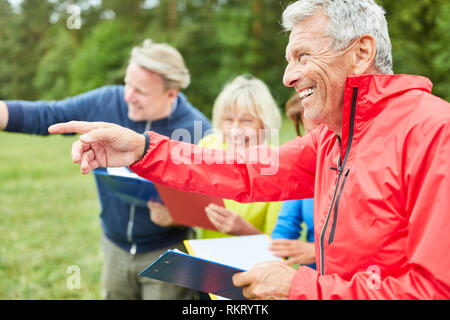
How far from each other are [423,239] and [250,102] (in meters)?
1.88

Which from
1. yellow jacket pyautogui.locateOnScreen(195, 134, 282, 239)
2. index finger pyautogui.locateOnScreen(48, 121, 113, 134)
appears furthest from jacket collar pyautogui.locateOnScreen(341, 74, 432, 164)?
yellow jacket pyautogui.locateOnScreen(195, 134, 282, 239)

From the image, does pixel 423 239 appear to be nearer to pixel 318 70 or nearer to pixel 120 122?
pixel 318 70

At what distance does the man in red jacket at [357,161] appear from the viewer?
1.04 m

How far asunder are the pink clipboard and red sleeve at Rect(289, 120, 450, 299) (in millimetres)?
1008

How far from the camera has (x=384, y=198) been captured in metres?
1.16

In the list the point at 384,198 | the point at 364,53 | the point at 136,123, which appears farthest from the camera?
the point at 136,123

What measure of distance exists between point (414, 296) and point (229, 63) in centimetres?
1894

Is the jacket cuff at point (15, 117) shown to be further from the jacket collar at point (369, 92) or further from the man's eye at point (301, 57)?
the jacket collar at point (369, 92)

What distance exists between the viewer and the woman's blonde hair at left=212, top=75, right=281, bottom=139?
9.11 feet

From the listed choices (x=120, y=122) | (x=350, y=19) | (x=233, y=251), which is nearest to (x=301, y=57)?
(x=350, y=19)

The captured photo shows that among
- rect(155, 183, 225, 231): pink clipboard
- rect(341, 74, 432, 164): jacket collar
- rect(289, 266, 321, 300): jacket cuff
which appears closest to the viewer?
rect(289, 266, 321, 300): jacket cuff

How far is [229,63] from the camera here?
63.4 ft

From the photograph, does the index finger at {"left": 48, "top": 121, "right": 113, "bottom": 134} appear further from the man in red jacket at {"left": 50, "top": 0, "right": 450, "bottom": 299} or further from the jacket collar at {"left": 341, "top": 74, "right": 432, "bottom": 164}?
the jacket collar at {"left": 341, "top": 74, "right": 432, "bottom": 164}
